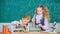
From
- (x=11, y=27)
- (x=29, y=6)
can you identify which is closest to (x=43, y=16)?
(x=29, y=6)

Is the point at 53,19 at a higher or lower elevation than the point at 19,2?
lower

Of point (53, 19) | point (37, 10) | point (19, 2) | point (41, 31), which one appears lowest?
point (41, 31)

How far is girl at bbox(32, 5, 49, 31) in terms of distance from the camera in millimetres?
1693

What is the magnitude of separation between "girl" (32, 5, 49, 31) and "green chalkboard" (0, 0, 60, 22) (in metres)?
0.05

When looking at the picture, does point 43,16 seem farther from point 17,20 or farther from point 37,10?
point 17,20

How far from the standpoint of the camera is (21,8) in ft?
5.60

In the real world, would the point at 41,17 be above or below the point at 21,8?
below

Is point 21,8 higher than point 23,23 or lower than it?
higher

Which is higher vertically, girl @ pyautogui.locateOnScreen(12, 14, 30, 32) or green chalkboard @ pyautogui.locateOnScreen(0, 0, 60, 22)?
green chalkboard @ pyautogui.locateOnScreen(0, 0, 60, 22)

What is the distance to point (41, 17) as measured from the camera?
1.71 metres

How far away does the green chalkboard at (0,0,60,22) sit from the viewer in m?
1.69

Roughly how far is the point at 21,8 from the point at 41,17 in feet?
0.98

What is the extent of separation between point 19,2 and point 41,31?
0.49 metres

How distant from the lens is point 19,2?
1.72 metres
